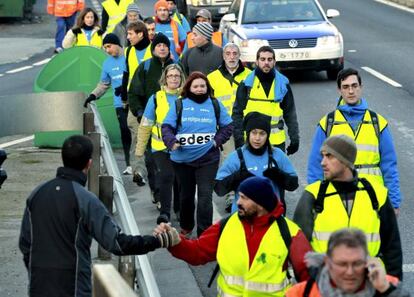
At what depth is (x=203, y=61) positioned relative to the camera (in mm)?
15469

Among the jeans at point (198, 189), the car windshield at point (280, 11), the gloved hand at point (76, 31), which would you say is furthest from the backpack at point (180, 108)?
the car windshield at point (280, 11)

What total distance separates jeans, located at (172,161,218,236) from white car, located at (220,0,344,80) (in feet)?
35.1

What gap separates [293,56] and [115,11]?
Result: 3.42m

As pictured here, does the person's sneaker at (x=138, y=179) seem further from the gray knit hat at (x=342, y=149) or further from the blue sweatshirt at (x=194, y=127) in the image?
the gray knit hat at (x=342, y=149)

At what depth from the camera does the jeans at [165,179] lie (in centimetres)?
1269

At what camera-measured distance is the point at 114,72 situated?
1550 cm

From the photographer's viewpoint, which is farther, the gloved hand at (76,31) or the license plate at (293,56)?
the license plate at (293,56)

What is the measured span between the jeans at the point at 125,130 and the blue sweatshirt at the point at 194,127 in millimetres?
3366

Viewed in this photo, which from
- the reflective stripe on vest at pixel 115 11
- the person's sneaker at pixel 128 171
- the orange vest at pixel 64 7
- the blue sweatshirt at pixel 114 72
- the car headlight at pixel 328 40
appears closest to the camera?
the blue sweatshirt at pixel 114 72

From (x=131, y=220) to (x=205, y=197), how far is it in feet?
12.3

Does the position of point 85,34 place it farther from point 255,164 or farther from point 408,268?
point 255,164

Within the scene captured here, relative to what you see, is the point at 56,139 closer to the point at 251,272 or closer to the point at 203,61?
the point at 203,61

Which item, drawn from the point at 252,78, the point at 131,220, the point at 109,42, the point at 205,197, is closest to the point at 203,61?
the point at 109,42

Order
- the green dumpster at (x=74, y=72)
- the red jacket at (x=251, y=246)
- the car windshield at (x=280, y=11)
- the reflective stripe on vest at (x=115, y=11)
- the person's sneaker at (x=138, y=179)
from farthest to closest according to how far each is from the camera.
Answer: the car windshield at (x=280, y=11) < the reflective stripe on vest at (x=115, y=11) < the green dumpster at (x=74, y=72) < the person's sneaker at (x=138, y=179) < the red jacket at (x=251, y=246)
